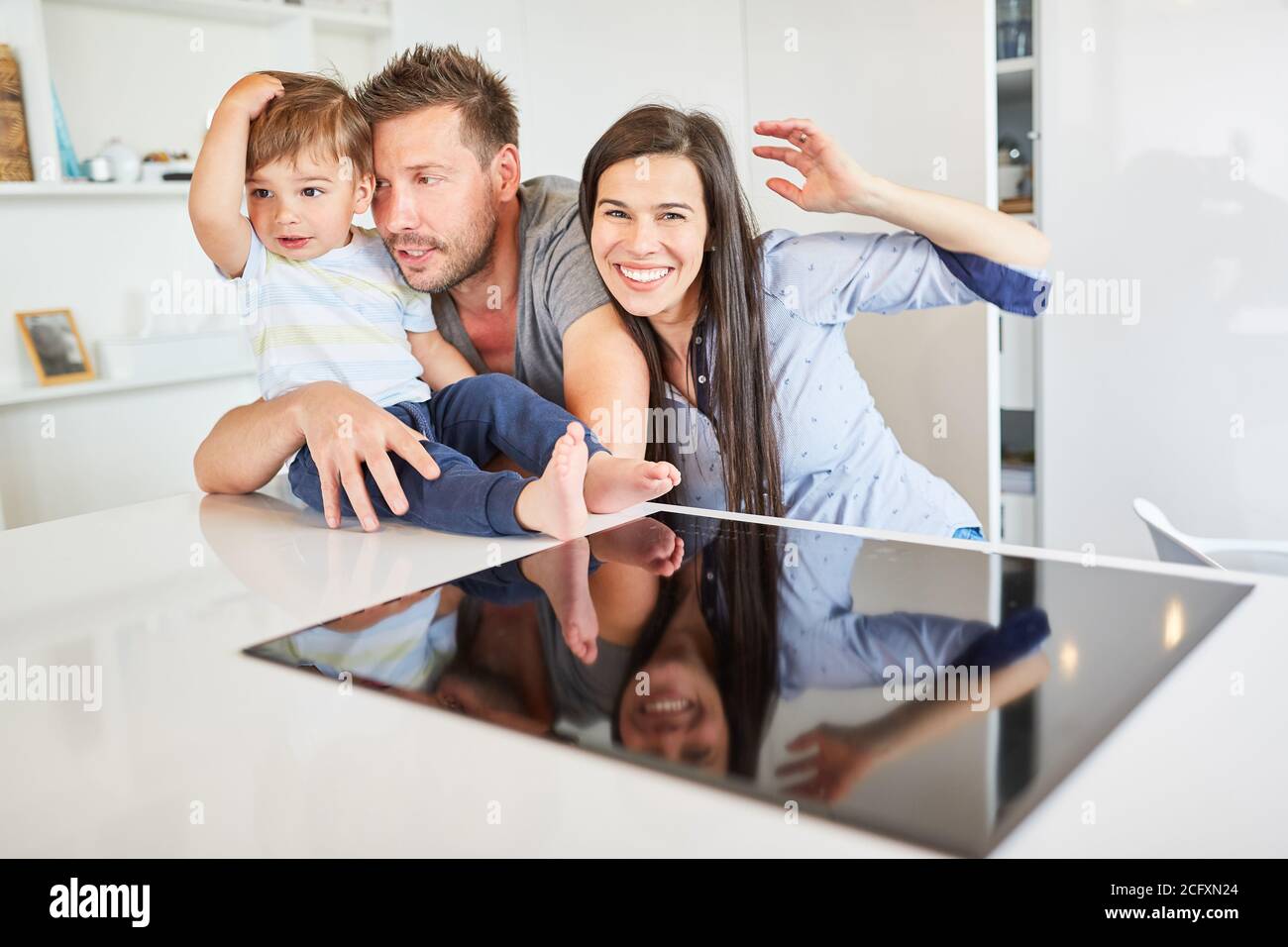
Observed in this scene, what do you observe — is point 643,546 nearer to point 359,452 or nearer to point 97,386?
point 359,452

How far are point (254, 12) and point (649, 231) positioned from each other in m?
1.99

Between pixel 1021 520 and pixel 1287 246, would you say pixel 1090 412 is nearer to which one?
pixel 1021 520

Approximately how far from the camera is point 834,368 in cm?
166

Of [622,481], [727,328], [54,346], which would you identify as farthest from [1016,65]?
[54,346]

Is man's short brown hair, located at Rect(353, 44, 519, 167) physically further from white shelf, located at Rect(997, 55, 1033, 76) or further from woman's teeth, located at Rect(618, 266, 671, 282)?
white shelf, located at Rect(997, 55, 1033, 76)

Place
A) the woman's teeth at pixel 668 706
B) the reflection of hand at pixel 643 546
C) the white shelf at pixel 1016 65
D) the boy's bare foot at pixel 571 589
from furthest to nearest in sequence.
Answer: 1. the white shelf at pixel 1016 65
2. the reflection of hand at pixel 643 546
3. the boy's bare foot at pixel 571 589
4. the woman's teeth at pixel 668 706

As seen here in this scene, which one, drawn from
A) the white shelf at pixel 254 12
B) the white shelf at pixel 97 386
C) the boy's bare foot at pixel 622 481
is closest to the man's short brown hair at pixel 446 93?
the boy's bare foot at pixel 622 481

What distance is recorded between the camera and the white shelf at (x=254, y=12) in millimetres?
2809

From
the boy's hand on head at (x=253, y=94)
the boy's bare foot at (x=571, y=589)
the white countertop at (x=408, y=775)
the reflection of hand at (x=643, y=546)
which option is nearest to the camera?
the white countertop at (x=408, y=775)

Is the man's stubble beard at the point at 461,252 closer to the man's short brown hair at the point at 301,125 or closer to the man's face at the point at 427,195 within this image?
the man's face at the point at 427,195

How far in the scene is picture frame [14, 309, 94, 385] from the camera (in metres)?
2.71

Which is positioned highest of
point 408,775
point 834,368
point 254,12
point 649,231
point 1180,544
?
point 254,12

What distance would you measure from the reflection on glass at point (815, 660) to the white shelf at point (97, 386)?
2041 millimetres

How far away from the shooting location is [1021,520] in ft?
8.60
